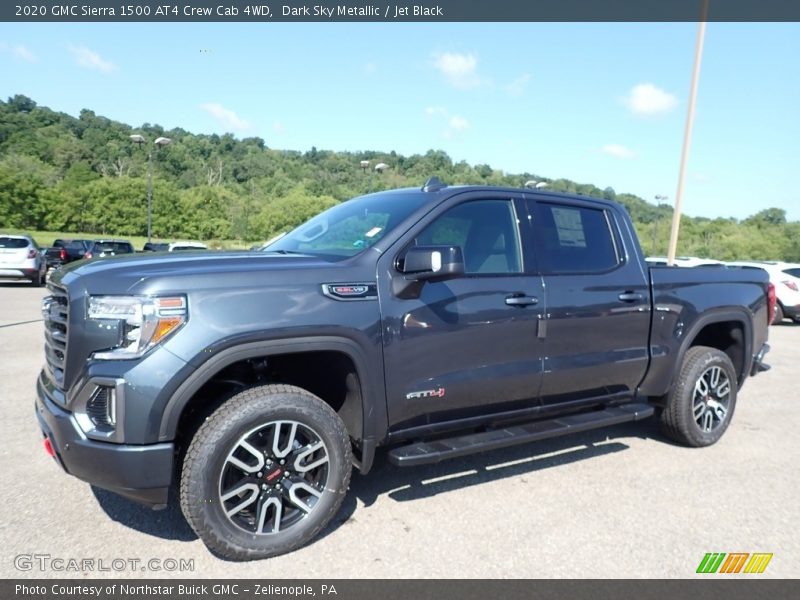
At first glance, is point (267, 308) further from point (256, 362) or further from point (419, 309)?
point (419, 309)

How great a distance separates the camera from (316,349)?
308 cm

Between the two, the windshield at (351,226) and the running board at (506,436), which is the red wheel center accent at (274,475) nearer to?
the running board at (506,436)

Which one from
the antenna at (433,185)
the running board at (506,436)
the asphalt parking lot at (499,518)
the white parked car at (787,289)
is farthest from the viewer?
the white parked car at (787,289)

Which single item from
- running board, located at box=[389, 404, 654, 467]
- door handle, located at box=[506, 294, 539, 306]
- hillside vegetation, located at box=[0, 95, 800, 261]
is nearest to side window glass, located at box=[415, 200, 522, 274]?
door handle, located at box=[506, 294, 539, 306]

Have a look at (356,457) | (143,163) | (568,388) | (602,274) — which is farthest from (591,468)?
(143,163)

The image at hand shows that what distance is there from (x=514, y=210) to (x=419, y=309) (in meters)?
1.17

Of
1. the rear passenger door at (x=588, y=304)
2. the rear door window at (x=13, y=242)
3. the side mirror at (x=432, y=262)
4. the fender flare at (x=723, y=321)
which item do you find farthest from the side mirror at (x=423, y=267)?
the rear door window at (x=13, y=242)

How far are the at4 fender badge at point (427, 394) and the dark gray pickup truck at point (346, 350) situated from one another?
1 cm

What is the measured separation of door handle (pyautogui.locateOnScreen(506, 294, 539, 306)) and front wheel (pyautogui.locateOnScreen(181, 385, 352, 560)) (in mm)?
1322

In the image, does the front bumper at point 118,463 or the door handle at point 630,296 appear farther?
the door handle at point 630,296

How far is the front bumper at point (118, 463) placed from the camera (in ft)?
8.96

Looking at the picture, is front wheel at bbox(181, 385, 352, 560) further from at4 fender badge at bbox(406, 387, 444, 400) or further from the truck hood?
the truck hood

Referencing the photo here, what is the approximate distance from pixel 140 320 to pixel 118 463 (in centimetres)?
66

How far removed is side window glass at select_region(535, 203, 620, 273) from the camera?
415cm
